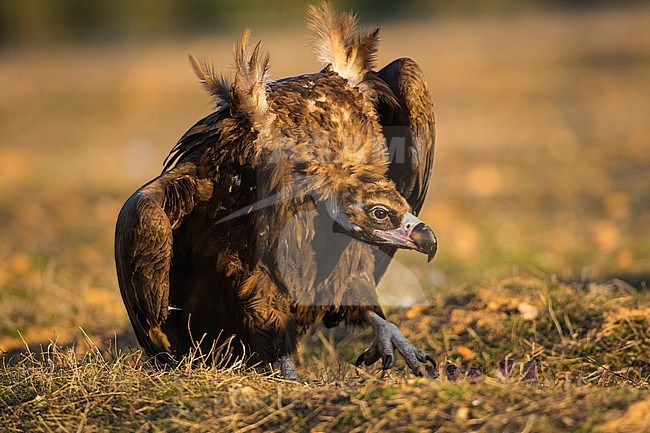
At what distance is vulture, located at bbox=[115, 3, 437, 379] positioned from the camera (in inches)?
172

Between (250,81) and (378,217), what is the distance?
2.79 feet

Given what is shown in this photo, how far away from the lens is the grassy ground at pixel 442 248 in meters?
3.55

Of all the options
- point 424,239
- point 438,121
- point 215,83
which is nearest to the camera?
point 424,239

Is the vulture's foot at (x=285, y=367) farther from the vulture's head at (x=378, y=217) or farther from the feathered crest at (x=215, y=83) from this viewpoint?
the feathered crest at (x=215, y=83)

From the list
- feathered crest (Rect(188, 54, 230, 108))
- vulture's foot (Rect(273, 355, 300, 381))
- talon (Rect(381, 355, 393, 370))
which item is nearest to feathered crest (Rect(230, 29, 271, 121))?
feathered crest (Rect(188, 54, 230, 108))

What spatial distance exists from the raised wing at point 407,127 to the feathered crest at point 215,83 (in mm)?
741

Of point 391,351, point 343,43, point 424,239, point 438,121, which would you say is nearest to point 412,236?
point 424,239

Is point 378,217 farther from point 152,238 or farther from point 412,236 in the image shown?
point 152,238

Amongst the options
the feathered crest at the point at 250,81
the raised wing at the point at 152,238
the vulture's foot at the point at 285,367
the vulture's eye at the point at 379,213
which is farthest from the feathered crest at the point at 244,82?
the vulture's foot at the point at 285,367

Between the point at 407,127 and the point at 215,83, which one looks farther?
the point at 407,127

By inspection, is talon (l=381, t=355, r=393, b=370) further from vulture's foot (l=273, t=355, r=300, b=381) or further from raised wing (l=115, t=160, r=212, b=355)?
raised wing (l=115, t=160, r=212, b=355)

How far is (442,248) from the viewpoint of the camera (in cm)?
868

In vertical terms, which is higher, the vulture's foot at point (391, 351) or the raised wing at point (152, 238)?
the raised wing at point (152, 238)

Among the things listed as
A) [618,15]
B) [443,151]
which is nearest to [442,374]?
[443,151]
